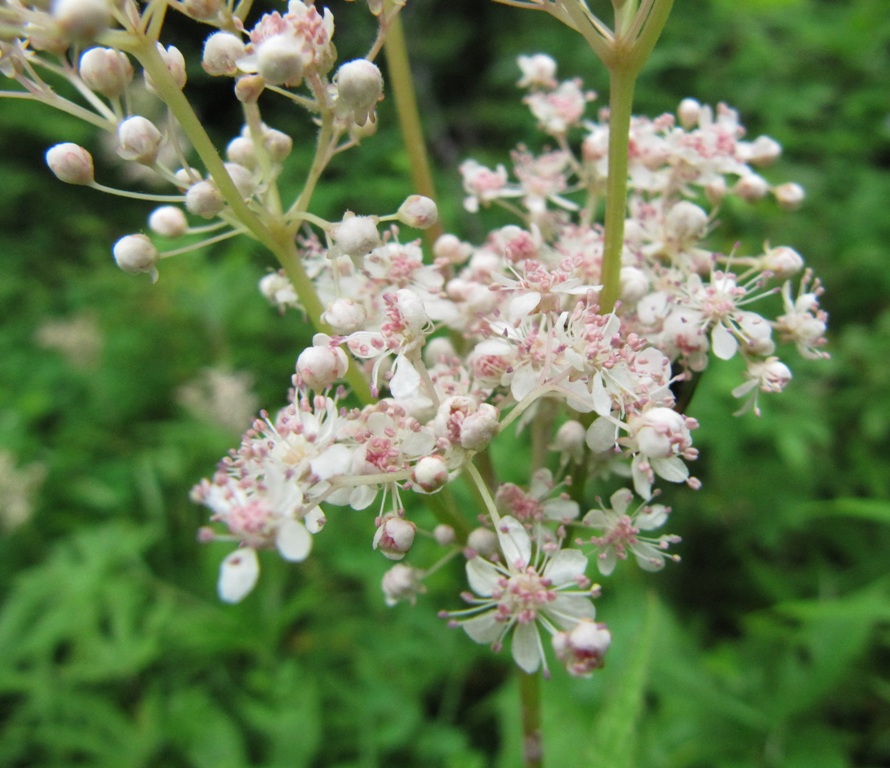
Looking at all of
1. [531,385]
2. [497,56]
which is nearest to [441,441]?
[531,385]

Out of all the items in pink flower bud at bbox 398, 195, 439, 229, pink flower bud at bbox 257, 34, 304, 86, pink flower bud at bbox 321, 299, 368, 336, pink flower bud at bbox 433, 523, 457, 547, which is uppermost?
pink flower bud at bbox 257, 34, 304, 86

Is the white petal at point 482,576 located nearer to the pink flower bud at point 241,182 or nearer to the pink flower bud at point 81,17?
the pink flower bud at point 241,182

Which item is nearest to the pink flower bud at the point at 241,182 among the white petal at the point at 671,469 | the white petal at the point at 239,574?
the white petal at the point at 239,574

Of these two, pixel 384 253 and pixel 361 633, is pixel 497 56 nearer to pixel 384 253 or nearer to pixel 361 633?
pixel 361 633

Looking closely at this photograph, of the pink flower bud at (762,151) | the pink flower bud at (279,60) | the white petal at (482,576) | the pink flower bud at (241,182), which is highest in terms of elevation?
the pink flower bud at (762,151)

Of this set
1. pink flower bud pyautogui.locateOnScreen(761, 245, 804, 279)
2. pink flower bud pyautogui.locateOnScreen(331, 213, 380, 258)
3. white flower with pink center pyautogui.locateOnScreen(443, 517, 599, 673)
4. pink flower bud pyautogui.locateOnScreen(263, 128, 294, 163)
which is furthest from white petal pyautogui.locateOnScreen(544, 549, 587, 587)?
pink flower bud pyautogui.locateOnScreen(263, 128, 294, 163)

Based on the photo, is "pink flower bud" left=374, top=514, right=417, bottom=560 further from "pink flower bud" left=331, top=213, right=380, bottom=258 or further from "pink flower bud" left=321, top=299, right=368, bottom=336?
"pink flower bud" left=331, top=213, right=380, bottom=258
